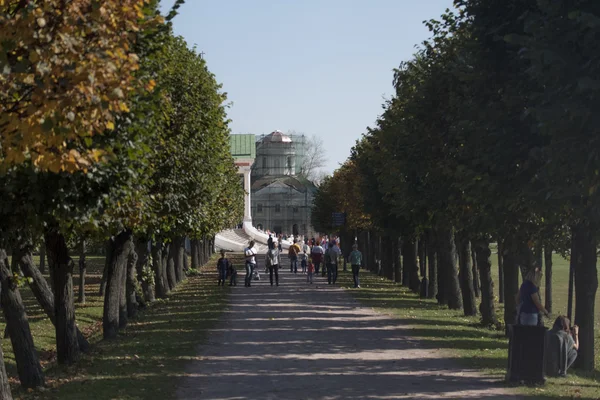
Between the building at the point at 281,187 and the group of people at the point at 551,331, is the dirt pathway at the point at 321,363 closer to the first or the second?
the group of people at the point at 551,331

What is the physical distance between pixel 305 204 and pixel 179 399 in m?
140

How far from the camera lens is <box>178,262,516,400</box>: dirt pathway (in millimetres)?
13680

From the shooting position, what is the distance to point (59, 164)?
9.42 metres

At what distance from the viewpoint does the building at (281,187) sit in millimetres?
154750

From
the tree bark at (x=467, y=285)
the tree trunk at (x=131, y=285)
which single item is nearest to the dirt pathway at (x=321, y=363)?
the tree trunk at (x=131, y=285)

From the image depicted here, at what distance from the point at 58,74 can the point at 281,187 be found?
146941 millimetres

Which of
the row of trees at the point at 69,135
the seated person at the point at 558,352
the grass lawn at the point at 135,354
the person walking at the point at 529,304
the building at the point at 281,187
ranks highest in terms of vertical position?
the building at the point at 281,187

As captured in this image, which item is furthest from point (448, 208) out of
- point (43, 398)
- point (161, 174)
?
point (43, 398)

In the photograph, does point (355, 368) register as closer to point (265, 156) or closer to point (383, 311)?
point (383, 311)

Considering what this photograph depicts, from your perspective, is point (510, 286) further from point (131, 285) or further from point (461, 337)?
point (131, 285)

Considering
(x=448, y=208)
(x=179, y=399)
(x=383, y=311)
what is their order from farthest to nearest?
(x=383, y=311) < (x=448, y=208) < (x=179, y=399)

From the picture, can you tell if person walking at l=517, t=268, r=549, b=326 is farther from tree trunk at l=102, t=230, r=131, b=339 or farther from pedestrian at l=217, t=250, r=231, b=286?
pedestrian at l=217, t=250, r=231, b=286

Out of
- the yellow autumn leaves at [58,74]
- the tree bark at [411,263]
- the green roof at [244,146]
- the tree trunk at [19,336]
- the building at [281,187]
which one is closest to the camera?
the yellow autumn leaves at [58,74]

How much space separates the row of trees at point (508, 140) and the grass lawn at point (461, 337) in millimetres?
1113
